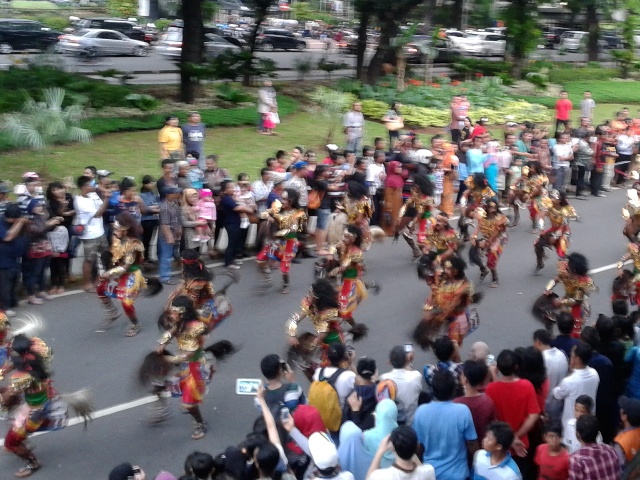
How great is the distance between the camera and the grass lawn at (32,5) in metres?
54.2

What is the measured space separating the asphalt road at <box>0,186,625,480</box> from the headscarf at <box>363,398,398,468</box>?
231 centimetres

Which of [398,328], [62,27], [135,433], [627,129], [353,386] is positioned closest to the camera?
[353,386]

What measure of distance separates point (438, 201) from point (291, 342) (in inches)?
298

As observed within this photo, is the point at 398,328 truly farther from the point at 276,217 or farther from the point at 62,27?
the point at 62,27

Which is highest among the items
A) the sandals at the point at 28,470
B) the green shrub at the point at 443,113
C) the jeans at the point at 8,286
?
the green shrub at the point at 443,113

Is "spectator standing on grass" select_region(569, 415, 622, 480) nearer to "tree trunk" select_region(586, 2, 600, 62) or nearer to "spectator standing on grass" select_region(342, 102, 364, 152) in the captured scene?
"spectator standing on grass" select_region(342, 102, 364, 152)

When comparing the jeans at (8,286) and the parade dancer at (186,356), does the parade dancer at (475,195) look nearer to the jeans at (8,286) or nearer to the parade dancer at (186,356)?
the parade dancer at (186,356)

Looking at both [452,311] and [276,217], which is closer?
[452,311]

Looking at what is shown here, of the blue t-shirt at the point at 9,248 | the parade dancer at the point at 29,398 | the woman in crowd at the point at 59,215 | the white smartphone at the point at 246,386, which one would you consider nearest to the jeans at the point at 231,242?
the woman in crowd at the point at 59,215

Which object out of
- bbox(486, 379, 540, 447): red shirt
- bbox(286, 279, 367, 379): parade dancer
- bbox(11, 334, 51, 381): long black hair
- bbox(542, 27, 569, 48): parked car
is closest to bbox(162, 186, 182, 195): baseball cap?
bbox(286, 279, 367, 379): parade dancer

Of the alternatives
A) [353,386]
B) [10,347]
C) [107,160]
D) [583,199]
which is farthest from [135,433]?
[583,199]

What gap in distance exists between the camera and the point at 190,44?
23422 mm

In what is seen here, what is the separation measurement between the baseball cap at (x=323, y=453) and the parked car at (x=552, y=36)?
151ft

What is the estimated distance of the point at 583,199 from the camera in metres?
17.9
